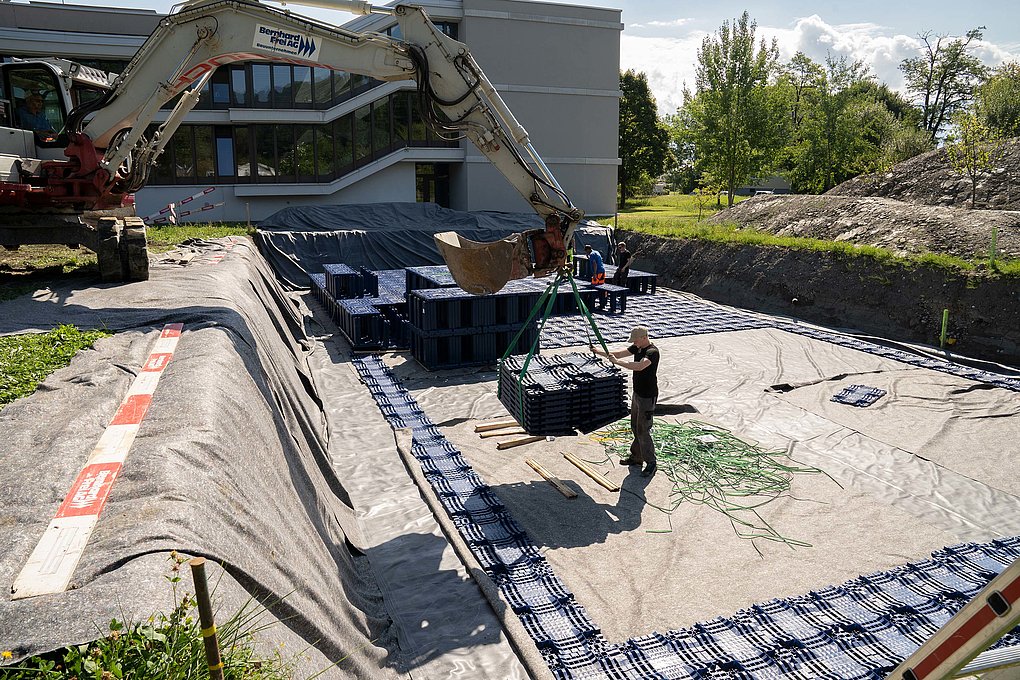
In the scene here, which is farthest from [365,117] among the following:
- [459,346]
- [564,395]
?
[564,395]

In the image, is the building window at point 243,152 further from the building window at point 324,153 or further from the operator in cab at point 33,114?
the operator in cab at point 33,114

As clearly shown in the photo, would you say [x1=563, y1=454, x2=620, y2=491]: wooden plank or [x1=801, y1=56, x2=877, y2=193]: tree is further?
[x1=801, y1=56, x2=877, y2=193]: tree

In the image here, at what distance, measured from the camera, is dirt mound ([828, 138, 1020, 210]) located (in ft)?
78.4

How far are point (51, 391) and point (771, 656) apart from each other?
6.78 m

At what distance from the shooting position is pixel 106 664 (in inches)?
108

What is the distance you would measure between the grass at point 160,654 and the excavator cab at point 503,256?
5.96 meters

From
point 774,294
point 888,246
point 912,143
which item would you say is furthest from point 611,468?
point 912,143

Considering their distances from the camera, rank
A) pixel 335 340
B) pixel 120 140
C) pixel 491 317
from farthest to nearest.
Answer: pixel 335 340 < pixel 491 317 < pixel 120 140

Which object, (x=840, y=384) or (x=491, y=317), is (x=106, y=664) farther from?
(x=840, y=384)

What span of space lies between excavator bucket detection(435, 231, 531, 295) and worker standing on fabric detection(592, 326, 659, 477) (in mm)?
1789

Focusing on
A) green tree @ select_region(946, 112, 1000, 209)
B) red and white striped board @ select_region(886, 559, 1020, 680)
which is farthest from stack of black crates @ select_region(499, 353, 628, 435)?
green tree @ select_region(946, 112, 1000, 209)

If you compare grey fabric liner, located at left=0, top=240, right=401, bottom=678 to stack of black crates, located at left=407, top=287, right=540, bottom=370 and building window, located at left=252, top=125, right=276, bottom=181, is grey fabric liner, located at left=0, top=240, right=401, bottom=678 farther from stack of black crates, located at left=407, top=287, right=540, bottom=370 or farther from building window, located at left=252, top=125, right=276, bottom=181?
building window, located at left=252, top=125, right=276, bottom=181

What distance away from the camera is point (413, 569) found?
7.04 metres

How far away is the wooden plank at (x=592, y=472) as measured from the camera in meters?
8.88
